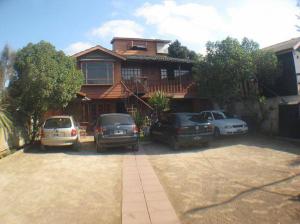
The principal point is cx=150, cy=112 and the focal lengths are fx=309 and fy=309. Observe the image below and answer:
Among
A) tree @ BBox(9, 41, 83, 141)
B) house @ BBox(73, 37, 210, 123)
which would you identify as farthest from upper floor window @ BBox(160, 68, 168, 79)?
tree @ BBox(9, 41, 83, 141)

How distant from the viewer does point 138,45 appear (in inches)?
1330

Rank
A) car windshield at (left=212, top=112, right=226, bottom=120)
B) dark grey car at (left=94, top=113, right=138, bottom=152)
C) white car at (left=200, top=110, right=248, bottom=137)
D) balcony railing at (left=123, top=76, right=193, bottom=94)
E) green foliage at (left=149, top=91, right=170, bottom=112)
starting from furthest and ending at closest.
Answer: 1. balcony railing at (left=123, top=76, right=193, bottom=94)
2. green foliage at (left=149, top=91, right=170, bottom=112)
3. car windshield at (left=212, top=112, right=226, bottom=120)
4. white car at (left=200, top=110, right=248, bottom=137)
5. dark grey car at (left=94, top=113, right=138, bottom=152)

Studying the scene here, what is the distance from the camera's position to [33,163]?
447 inches

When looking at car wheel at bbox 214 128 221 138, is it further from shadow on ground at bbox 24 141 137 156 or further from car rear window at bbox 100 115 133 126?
car rear window at bbox 100 115 133 126

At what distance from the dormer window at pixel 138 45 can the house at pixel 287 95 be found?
55.9 ft

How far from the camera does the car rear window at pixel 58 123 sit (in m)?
14.1

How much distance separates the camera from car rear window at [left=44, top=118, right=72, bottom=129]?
14.1 m

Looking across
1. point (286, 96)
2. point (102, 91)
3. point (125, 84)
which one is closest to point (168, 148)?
point (286, 96)

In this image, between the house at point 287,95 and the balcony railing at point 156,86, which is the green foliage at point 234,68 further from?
the balcony railing at point 156,86

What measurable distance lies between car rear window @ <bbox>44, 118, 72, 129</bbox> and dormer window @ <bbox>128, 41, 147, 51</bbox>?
20218mm

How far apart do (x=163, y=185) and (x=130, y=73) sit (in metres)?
18.6

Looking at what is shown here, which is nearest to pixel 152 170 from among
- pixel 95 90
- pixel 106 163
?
pixel 106 163

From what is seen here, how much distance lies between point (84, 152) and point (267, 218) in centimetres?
975

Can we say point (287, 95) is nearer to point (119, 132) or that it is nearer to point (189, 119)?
point (189, 119)
